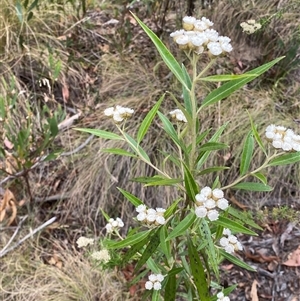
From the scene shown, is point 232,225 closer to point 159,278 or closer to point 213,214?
point 213,214

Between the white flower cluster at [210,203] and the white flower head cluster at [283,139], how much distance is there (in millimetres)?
165

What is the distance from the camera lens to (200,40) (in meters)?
0.87

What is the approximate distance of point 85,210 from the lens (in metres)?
2.12

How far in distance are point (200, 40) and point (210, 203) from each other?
0.30 m

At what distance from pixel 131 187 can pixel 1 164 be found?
579 mm

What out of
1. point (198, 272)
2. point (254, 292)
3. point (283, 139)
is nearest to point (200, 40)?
point (283, 139)

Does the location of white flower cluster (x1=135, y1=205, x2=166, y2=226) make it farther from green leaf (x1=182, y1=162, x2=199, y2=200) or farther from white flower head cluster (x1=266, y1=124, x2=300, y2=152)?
white flower head cluster (x1=266, y1=124, x2=300, y2=152)

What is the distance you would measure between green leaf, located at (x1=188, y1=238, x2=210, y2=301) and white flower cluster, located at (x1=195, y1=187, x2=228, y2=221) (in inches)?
7.8

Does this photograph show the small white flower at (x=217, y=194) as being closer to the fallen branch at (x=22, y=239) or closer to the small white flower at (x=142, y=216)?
the small white flower at (x=142, y=216)

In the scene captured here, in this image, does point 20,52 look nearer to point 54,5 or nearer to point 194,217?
point 54,5

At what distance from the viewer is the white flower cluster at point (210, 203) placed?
0.90 meters

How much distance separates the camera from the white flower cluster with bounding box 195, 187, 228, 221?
903 millimetres

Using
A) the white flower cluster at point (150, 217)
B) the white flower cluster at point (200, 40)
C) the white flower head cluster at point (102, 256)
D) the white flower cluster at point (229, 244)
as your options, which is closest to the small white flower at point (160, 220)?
the white flower cluster at point (150, 217)

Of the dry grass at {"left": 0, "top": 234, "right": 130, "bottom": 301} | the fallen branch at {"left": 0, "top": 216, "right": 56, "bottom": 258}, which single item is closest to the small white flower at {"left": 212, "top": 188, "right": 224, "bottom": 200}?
the dry grass at {"left": 0, "top": 234, "right": 130, "bottom": 301}
